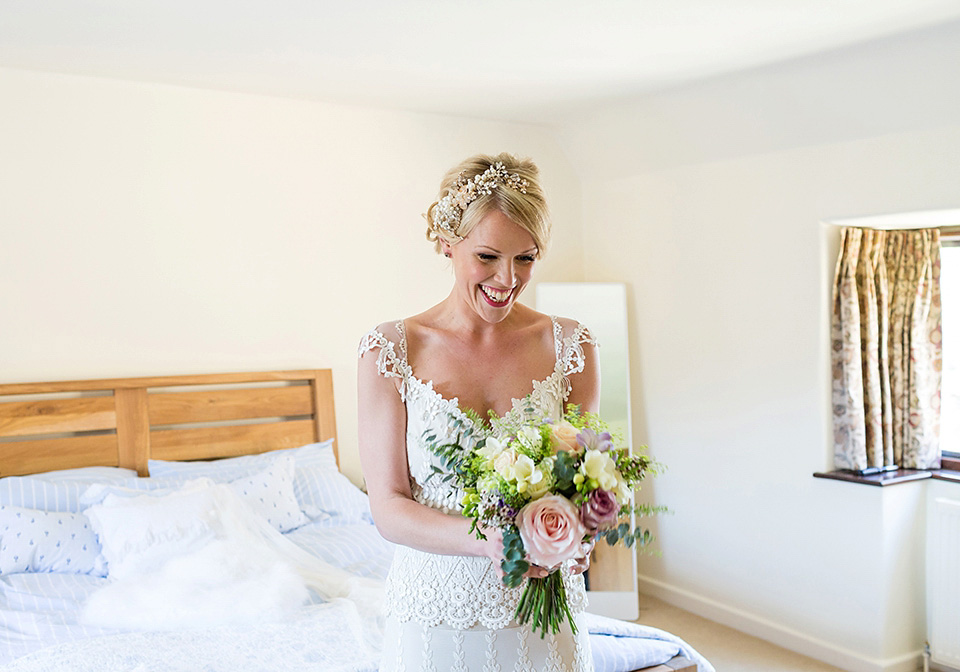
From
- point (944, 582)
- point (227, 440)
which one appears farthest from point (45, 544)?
point (944, 582)

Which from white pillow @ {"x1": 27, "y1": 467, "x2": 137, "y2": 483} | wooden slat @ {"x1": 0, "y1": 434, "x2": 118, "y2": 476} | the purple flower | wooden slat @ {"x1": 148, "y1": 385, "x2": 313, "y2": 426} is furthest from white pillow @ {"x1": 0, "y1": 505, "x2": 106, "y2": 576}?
the purple flower

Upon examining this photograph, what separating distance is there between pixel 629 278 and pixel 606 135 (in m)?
0.81

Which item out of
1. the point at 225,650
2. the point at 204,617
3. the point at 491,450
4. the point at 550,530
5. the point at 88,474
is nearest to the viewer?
the point at 550,530

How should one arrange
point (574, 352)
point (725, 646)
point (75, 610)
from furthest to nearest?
point (725, 646)
point (75, 610)
point (574, 352)

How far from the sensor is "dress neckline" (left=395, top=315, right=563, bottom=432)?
1.65 metres

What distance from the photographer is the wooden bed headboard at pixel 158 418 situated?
3936 mm

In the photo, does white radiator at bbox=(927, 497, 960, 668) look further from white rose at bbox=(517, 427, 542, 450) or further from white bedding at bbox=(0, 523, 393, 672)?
white rose at bbox=(517, 427, 542, 450)

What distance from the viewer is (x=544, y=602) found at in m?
1.50

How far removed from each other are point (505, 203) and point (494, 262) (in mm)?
107

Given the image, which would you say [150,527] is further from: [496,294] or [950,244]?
[950,244]

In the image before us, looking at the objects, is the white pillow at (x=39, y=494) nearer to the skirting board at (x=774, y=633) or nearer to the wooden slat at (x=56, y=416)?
the wooden slat at (x=56, y=416)

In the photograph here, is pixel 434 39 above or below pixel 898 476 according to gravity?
above

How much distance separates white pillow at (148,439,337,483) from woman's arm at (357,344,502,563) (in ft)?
8.20

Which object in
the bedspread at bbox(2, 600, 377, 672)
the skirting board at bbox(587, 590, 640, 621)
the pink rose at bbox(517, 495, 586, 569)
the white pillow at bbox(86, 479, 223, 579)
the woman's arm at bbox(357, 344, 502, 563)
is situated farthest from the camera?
the skirting board at bbox(587, 590, 640, 621)
